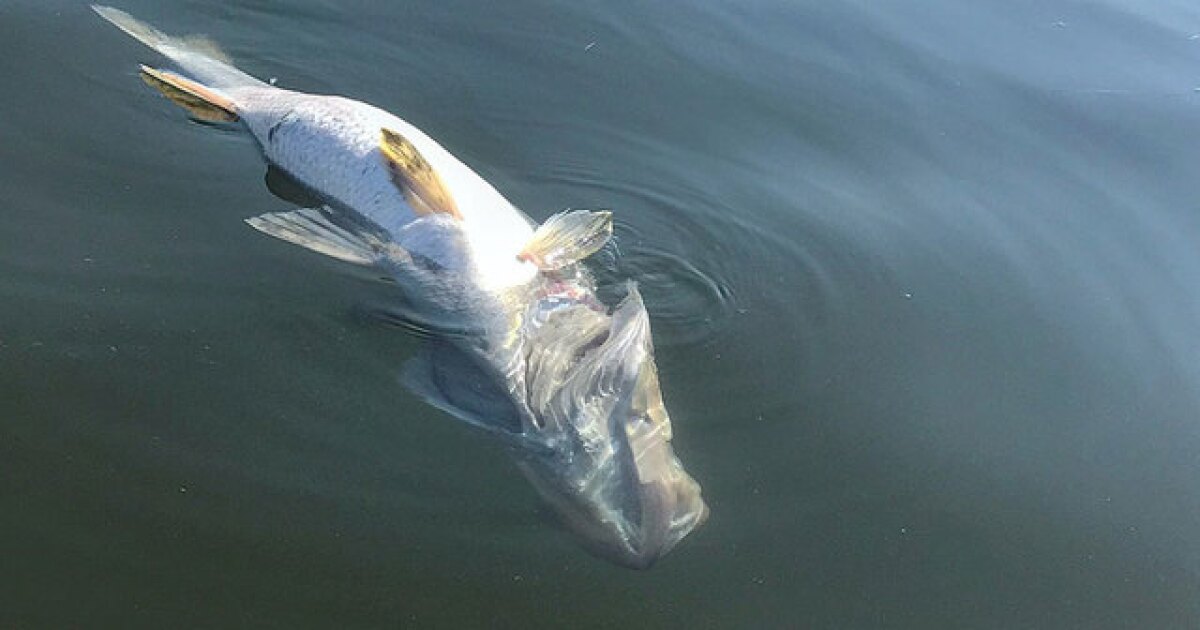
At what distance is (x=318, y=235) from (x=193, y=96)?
1.22m

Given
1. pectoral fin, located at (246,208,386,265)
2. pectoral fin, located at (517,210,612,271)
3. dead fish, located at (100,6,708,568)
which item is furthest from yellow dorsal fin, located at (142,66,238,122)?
pectoral fin, located at (517,210,612,271)

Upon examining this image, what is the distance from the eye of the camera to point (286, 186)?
4676 millimetres

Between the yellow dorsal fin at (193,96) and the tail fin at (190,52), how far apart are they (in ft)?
0.55

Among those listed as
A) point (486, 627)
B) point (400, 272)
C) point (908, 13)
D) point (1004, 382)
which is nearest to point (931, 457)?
point (1004, 382)

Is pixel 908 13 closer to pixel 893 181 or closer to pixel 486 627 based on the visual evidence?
pixel 893 181

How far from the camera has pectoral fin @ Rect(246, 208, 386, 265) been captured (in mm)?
4090

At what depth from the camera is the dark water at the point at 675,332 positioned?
10.5 feet

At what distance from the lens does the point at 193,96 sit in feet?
16.0

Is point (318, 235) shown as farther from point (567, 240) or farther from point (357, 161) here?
point (567, 240)

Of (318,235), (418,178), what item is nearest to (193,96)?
(318,235)

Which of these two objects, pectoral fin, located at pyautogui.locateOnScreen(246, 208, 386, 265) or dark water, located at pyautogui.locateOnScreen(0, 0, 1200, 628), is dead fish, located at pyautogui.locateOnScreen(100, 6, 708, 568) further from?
dark water, located at pyautogui.locateOnScreen(0, 0, 1200, 628)

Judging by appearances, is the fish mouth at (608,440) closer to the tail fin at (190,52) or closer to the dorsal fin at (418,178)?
the dorsal fin at (418,178)

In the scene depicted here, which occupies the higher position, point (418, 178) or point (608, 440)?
point (418, 178)

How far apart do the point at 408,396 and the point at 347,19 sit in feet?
9.76
